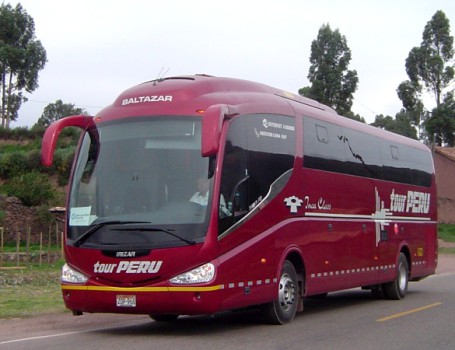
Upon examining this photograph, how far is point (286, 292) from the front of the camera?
484 inches

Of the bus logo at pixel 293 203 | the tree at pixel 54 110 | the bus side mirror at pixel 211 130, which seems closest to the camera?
the bus side mirror at pixel 211 130

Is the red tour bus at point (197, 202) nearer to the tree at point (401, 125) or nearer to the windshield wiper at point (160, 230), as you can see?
the windshield wiper at point (160, 230)

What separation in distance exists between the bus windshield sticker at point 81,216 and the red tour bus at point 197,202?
0.02 metres

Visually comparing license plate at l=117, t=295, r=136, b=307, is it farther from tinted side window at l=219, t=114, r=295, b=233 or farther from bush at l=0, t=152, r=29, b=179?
bush at l=0, t=152, r=29, b=179

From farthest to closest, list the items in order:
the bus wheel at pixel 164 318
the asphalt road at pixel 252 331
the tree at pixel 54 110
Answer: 1. the tree at pixel 54 110
2. the bus wheel at pixel 164 318
3. the asphalt road at pixel 252 331

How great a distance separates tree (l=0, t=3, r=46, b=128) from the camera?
5453cm

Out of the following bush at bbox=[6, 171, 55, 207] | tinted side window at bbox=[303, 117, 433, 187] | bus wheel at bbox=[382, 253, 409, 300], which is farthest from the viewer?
bush at bbox=[6, 171, 55, 207]

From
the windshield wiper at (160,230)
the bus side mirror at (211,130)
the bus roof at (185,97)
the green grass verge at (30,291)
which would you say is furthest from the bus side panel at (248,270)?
the green grass verge at (30,291)

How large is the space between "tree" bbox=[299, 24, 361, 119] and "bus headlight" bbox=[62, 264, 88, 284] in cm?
3685

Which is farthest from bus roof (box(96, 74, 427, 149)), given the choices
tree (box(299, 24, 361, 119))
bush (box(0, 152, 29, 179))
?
bush (box(0, 152, 29, 179))

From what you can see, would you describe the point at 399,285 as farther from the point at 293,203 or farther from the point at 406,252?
the point at 293,203

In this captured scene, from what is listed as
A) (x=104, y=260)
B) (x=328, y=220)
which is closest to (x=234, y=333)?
(x=104, y=260)

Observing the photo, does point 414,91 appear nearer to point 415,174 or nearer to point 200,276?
point 415,174

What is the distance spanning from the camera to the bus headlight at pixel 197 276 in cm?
1037
